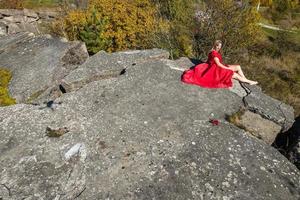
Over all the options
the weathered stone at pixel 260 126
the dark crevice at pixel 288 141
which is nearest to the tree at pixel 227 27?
the dark crevice at pixel 288 141

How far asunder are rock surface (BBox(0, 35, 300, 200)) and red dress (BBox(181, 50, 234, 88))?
9.8 inches

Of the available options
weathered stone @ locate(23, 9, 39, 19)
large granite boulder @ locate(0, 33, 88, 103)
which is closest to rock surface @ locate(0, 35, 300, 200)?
large granite boulder @ locate(0, 33, 88, 103)

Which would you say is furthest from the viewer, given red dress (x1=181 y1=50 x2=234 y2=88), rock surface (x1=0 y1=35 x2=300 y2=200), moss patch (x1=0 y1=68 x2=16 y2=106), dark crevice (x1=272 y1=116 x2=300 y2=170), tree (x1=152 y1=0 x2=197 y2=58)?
tree (x1=152 y1=0 x2=197 y2=58)

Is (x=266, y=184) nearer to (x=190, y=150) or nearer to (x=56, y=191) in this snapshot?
(x=190, y=150)

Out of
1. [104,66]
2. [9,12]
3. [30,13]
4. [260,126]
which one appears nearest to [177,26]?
[104,66]

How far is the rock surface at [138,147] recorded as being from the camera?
7.07 meters

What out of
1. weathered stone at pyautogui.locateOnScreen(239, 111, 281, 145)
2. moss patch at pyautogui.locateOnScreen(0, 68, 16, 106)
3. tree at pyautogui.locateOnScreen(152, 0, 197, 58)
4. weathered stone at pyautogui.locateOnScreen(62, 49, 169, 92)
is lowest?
tree at pyautogui.locateOnScreen(152, 0, 197, 58)

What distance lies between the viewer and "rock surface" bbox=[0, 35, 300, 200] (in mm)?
7074

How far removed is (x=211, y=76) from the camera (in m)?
10.4

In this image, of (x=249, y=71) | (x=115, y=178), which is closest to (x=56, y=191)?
(x=115, y=178)

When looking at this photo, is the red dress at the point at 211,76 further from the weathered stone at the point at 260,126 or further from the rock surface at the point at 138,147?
the weathered stone at the point at 260,126

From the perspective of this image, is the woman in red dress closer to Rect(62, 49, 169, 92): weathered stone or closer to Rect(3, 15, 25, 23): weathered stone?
Rect(62, 49, 169, 92): weathered stone

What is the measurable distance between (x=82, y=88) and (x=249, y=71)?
47.3ft

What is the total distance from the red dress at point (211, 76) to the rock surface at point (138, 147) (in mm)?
248
